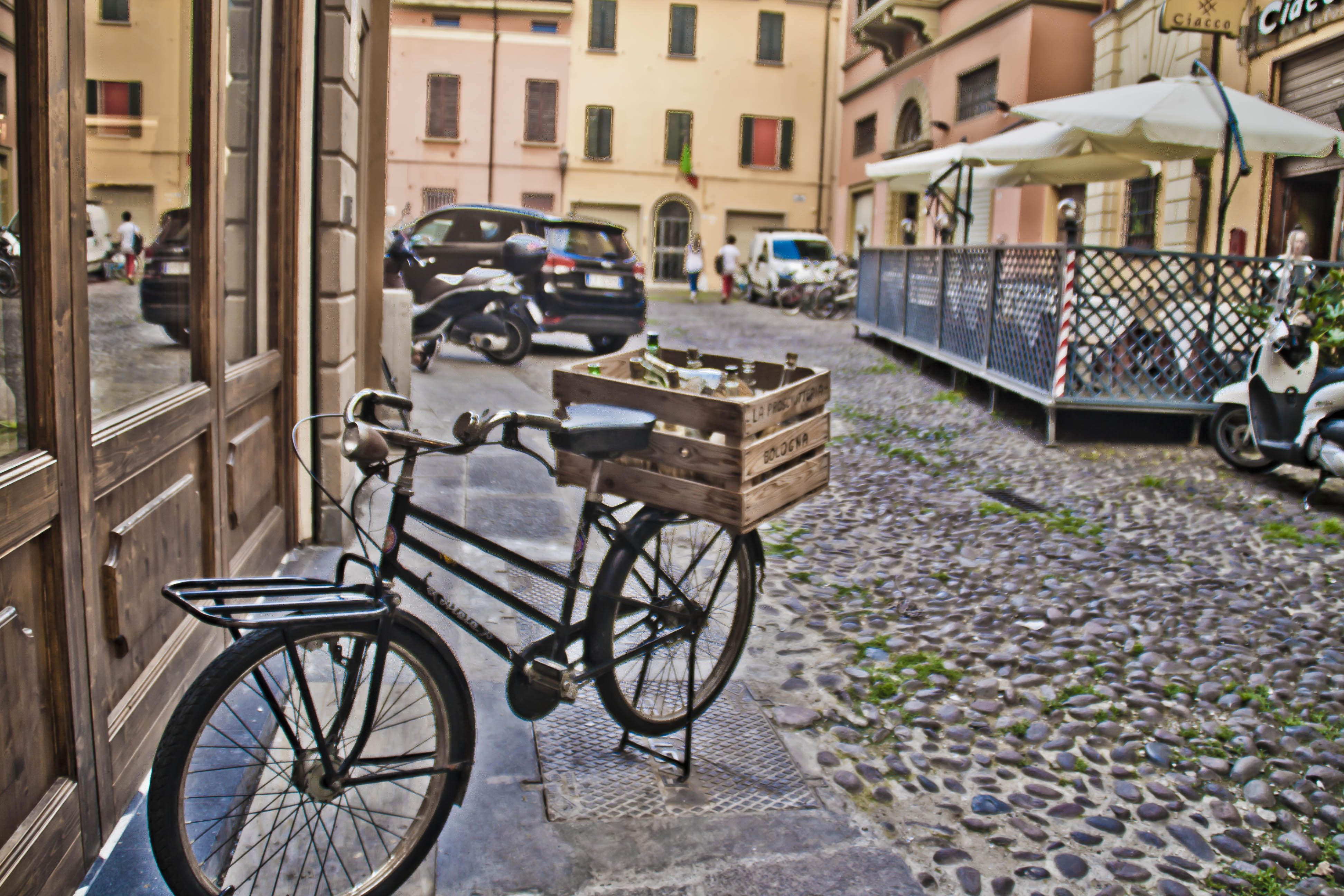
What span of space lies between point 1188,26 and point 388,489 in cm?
993

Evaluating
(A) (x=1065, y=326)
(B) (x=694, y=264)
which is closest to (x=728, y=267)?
(B) (x=694, y=264)

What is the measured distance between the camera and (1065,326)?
8586 mm

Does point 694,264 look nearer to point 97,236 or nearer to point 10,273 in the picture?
point 97,236

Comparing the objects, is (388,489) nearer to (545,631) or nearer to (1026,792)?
(545,631)

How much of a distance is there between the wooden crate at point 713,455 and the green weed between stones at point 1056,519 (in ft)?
10.5

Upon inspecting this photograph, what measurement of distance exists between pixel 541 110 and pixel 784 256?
12545mm

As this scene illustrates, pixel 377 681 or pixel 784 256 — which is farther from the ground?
pixel 784 256

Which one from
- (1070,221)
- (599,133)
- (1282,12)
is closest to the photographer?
(1070,221)

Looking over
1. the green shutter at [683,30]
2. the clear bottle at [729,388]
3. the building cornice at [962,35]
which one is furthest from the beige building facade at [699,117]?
the clear bottle at [729,388]

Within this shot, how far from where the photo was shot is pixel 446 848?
273 cm

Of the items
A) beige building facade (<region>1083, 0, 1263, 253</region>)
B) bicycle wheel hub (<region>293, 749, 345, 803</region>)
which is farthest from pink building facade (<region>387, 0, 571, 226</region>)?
bicycle wheel hub (<region>293, 749, 345, 803</region>)

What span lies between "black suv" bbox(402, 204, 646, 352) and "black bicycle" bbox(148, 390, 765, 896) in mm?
9316

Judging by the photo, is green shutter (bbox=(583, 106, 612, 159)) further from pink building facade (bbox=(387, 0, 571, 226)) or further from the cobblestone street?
the cobblestone street

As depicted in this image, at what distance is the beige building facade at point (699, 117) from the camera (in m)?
33.2
